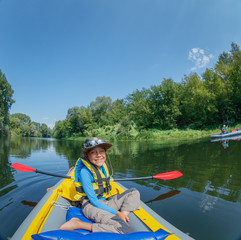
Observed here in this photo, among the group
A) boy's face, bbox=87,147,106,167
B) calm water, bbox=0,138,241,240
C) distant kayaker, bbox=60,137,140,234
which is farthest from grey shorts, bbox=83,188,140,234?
calm water, bbox=0,138,241,240

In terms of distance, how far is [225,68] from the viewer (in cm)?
2441

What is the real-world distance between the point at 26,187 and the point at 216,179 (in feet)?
16.3

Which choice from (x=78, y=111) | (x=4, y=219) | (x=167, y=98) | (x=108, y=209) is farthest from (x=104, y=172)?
(x=78, y=111)

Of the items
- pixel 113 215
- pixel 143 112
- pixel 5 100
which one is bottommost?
pixel 113 215

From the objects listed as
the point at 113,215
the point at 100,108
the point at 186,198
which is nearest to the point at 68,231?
the point at 113,215

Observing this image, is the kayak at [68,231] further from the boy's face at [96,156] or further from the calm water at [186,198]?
the calm water at [186,198]

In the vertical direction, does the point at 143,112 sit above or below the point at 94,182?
above

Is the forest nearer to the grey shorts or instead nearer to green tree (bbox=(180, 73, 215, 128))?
green tree (bbox=(180, 73, 215, 128))

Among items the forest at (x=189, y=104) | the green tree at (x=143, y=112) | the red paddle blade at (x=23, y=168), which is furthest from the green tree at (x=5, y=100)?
the red paddle blade at (x=23, y=168)

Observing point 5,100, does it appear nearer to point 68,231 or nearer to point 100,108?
point 100,108

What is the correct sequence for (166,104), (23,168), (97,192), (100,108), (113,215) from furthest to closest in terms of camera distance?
1. (100,108)
2. (166,104)
3. (23,168)
4. (97,192)
5. (113,215)

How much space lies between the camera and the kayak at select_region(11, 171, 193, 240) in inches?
52.4

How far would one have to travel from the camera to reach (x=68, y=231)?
138cm

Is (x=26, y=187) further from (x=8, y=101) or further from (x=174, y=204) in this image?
(x=8, y=101)
